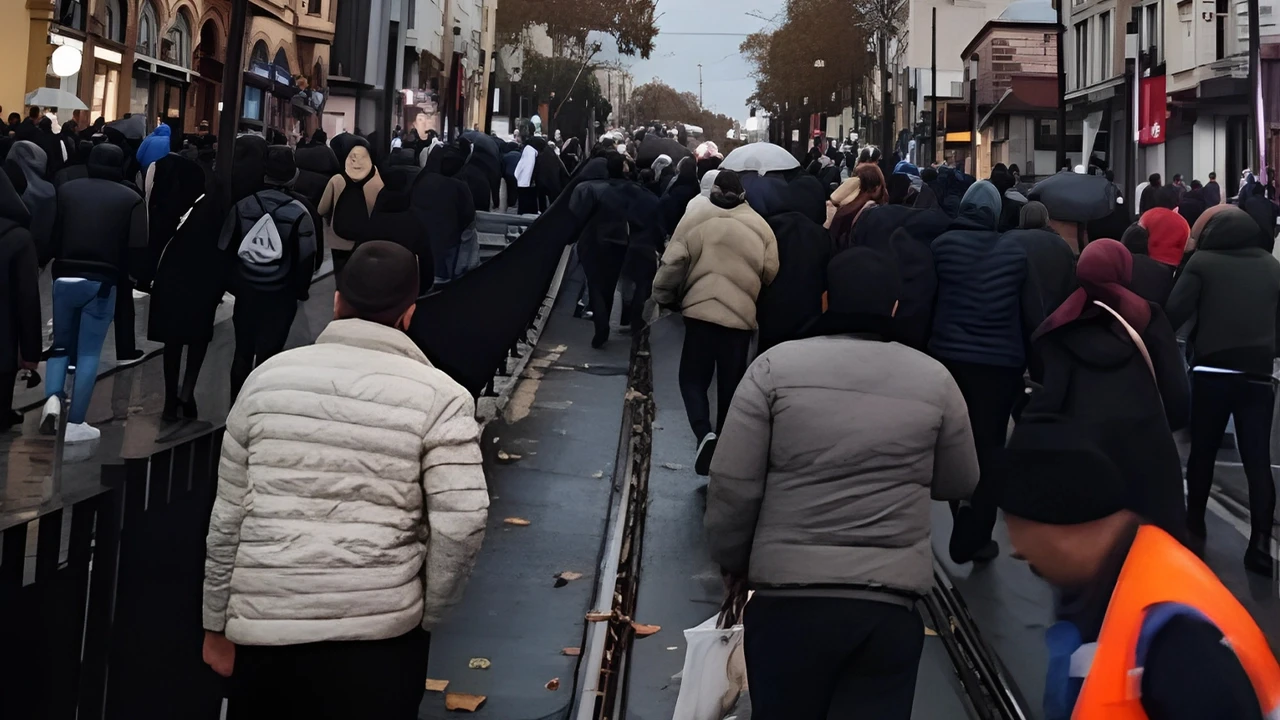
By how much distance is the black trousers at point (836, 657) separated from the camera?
167 inches

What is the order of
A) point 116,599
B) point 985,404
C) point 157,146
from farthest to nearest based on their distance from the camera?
point 157,146, point 985,404, point 116,599

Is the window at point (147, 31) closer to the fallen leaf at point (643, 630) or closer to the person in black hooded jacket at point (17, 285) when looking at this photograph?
the person in black hooded jacket at point (17, 285)

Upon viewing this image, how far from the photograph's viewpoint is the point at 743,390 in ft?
14.5

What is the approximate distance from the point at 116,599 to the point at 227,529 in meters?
0.76

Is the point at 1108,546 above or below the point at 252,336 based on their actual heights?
below

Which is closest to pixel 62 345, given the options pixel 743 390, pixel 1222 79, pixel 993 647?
pixel 993 647

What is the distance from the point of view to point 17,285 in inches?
383

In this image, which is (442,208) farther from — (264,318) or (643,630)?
(643,630)

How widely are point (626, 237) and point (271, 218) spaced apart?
6.89 metres

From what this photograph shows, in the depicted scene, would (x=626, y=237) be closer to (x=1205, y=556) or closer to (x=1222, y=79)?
(x=1205, y=556)

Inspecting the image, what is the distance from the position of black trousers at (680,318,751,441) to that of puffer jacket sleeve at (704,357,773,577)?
539 centimetres

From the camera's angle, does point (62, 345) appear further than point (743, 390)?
Yes

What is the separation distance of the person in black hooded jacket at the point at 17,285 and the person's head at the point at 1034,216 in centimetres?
584

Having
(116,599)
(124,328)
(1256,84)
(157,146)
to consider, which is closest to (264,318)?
(124,328)
